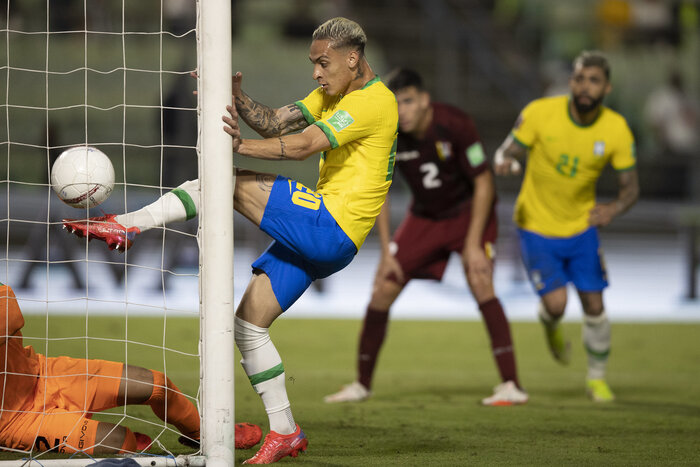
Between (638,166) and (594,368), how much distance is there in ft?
30.3

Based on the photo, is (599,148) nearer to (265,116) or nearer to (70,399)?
(265,116)

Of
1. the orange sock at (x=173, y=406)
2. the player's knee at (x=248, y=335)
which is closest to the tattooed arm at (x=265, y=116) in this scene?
the player's knee at (x=248, y=335)

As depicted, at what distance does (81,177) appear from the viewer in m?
3.35

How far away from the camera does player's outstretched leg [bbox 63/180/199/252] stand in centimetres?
323

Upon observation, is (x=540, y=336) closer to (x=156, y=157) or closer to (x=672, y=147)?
(x=156, y=157)

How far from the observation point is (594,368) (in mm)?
5480

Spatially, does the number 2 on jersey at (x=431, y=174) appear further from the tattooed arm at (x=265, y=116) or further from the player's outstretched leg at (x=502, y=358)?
the tattooed arm at (x=265, y=116)

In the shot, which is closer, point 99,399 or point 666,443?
point 99,399

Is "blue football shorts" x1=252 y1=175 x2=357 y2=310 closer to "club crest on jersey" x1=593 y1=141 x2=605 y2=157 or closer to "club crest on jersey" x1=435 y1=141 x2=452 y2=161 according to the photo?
"club crest on jersey" x1=435 y1=141 x2=452 y2=161

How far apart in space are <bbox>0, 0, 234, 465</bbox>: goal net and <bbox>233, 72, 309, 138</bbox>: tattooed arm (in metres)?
0.18

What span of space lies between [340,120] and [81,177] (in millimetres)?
1028

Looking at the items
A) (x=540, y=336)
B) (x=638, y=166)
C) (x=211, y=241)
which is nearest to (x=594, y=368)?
(x=540, y=336)

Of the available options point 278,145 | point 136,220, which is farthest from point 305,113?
point 136,220

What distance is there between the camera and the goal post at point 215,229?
327cm
